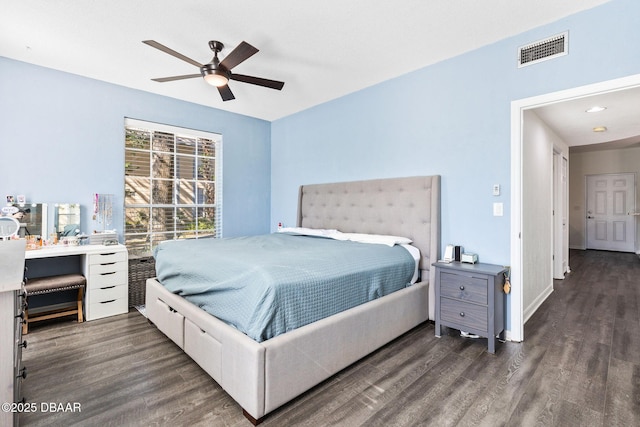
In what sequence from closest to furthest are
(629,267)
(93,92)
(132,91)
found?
(93,92) < (132,91) < (629,267)

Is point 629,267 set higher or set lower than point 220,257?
lower

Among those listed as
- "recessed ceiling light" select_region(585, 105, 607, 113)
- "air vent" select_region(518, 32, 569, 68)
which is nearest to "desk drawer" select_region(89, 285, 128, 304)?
"air vent" select_region(518, 32, 569, 68)

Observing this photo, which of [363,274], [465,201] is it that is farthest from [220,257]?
[465,201]

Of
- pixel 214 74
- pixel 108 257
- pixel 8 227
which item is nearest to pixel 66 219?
pixel 8 227

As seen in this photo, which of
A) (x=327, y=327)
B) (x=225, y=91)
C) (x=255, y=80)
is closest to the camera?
(x=327, y=327)

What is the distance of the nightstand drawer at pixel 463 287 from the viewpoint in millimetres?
2549

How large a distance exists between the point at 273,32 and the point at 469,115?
2.01m

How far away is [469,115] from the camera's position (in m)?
3.01

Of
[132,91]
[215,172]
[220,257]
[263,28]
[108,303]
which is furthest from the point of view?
[215,172]

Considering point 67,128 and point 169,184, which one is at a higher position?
point 67,128

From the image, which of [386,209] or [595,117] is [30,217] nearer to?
[386,209]

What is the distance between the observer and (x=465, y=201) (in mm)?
3035

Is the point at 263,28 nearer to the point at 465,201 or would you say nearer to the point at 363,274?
the point at 363,274

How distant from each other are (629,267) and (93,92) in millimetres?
8928
